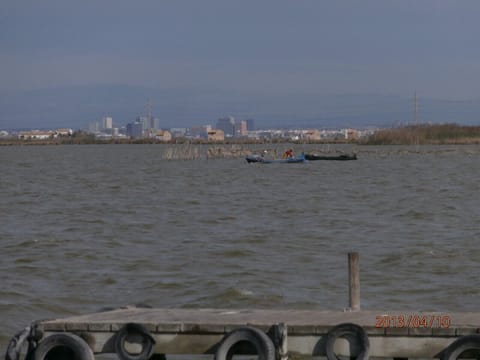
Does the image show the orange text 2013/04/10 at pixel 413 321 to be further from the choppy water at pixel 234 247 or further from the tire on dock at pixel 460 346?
the choppy water at pixel 234 247

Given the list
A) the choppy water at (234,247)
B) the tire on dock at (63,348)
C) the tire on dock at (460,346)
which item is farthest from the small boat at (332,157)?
the tire on dock at (460,346)

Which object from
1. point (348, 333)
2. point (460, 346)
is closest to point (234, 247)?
point (348, 333)

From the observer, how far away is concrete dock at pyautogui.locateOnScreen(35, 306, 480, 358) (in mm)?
10953

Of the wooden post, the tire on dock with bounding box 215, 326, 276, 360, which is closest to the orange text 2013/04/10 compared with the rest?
the tire on dock with bounding box 215, 326, 276, 360

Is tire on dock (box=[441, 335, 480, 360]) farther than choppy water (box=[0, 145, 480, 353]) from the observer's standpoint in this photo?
No

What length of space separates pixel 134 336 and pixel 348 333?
217 cm

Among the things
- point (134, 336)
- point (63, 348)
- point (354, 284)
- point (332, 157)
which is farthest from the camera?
point (332, 157)

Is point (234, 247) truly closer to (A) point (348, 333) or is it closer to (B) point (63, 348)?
(B) point (63, 348)

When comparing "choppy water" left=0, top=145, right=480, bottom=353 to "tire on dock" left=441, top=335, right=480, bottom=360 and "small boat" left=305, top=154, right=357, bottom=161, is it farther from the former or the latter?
"small boat" left=305, top=154, right=357, bottom=161

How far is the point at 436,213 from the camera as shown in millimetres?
37812

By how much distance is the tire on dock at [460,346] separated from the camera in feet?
35.6

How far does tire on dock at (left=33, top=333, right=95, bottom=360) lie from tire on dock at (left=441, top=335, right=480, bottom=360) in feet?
11.7

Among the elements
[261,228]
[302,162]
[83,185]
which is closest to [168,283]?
[261,228]

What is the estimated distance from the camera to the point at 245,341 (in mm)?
11164
